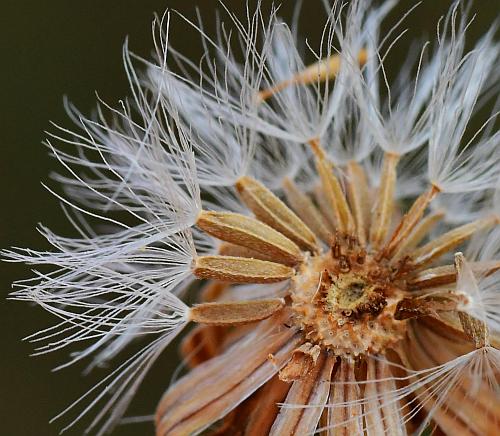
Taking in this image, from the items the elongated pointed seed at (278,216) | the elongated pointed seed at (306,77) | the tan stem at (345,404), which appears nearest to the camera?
the tan stem at (345,404)

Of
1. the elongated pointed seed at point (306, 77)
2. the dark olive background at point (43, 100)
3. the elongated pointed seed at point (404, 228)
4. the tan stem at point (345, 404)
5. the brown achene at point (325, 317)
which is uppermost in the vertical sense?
the dark olive background at point (43, 100)

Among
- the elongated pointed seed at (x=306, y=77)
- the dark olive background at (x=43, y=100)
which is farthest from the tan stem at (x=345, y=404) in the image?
the dark olive background at (x=43, y=100)

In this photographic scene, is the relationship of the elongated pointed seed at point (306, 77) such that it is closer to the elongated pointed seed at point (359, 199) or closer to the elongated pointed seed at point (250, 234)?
the elongated pointed seed at point (359, 199)

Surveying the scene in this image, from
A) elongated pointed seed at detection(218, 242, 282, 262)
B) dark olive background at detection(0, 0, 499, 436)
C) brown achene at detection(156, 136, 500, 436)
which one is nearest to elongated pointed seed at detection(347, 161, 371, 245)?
brown achene at detection(156, 136, 500, 436)

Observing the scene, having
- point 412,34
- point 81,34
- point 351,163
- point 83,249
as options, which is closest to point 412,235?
point 351,163

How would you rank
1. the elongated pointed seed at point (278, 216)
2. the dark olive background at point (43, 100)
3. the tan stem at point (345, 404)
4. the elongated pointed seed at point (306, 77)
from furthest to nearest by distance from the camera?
the dark olive background at point (43, 100)
the elongated pointed seed at point (306, 77)
the elongated pointed seed at point (278, 216)
the tan stem at point (345, 404)

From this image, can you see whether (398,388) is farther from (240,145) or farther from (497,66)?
(497,66)
